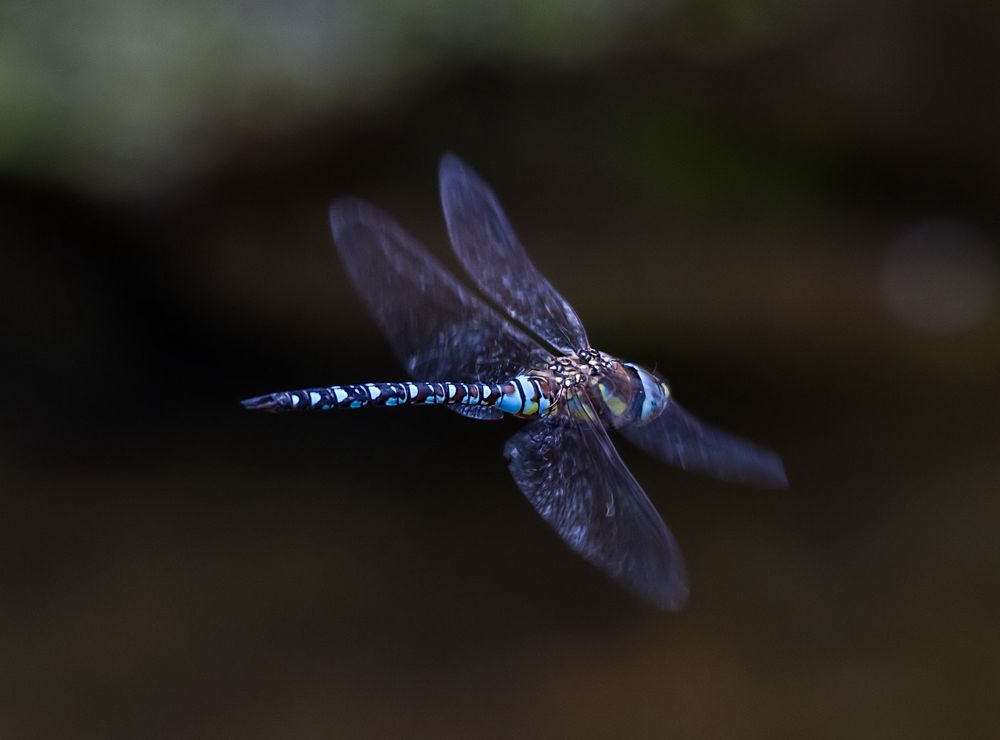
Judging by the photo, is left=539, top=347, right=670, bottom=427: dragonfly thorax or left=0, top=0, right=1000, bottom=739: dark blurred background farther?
left=0, top=0, right=1000, bottom=739: dark blurred background

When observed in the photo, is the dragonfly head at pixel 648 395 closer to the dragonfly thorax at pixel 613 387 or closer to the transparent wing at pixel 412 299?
the dragonfly thorax at pixel 613 387

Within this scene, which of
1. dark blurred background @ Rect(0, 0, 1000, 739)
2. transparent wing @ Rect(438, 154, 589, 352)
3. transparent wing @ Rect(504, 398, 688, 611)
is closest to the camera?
transparent wing @ Rect(504, 398, 688, 611)

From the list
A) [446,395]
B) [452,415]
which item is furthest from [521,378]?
[452,415]

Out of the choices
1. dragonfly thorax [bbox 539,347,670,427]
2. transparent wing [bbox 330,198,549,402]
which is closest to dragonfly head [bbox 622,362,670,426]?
dragonfly thorax [bbox 539,347,670,427]

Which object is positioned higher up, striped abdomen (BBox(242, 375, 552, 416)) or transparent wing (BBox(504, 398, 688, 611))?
striped abdomen (BBox(242, 375, 552, 416))

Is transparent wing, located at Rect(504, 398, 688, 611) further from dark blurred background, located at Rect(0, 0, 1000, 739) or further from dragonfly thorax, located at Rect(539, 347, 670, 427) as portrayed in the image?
dark blurred background, located at Rect(0, 0, 1000, 739)

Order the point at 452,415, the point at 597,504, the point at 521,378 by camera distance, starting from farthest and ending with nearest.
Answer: the point at 452,415 → the point at 521,378 → the point at 597,504

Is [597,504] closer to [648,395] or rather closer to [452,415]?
[648,395]
